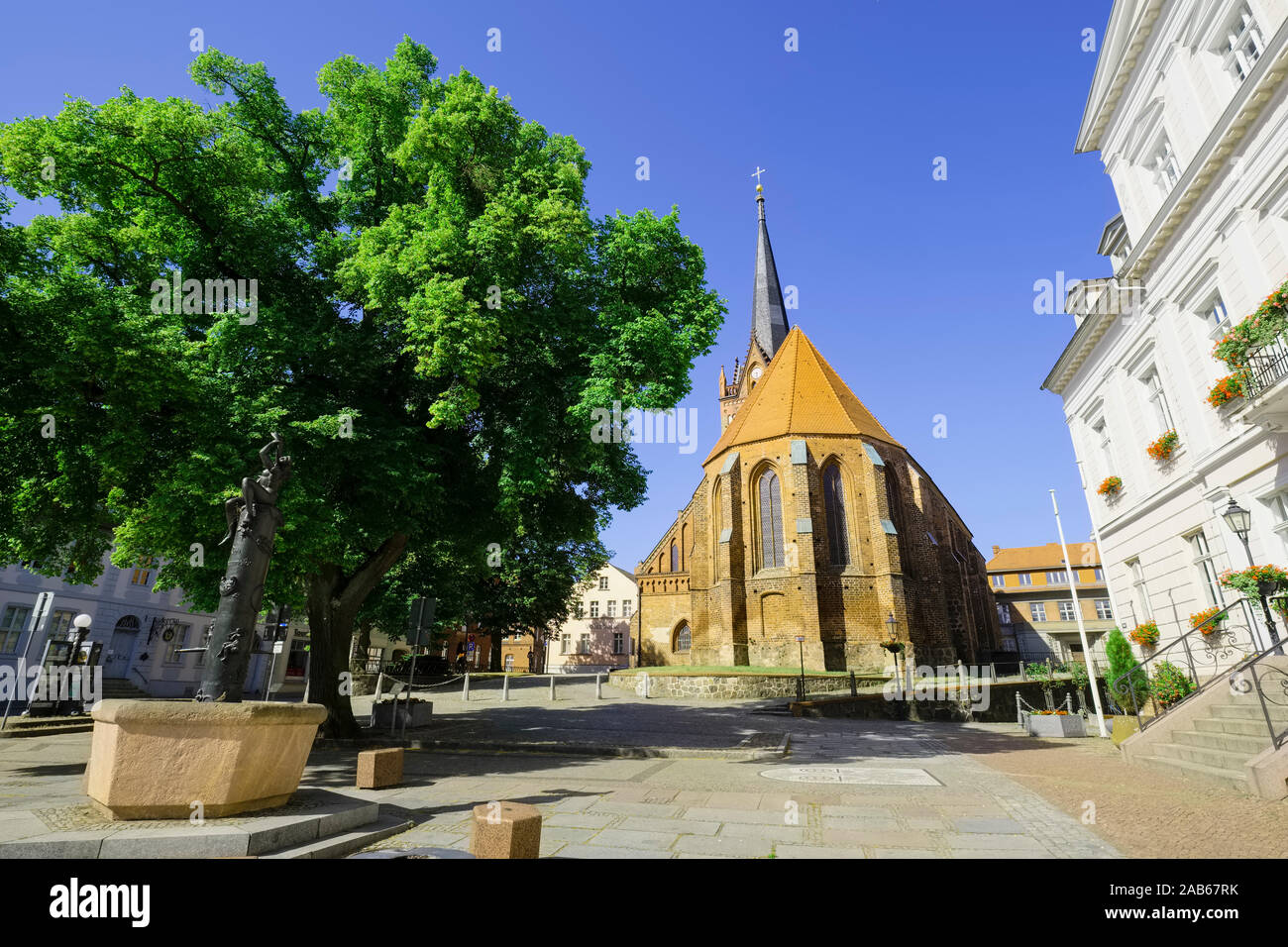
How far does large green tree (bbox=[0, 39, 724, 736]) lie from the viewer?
28.7 feet

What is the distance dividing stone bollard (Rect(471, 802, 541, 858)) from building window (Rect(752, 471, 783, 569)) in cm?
2752

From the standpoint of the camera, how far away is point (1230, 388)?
9.71 m

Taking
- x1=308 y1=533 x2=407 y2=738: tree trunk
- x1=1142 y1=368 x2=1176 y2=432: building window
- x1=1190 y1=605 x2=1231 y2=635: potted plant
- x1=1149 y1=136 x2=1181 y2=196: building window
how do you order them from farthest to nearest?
1. x1=1142 y1=368 x2=1176 y2=432: building window
2. x1=1149 y1=136 x2=1181 y2=196: building window
3. x1=308 y1=533 x2=407 y2=738: tree trunk
4. x1=1190 y1=605 x2=1231 y2=635: potted plant

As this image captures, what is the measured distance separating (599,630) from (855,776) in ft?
160

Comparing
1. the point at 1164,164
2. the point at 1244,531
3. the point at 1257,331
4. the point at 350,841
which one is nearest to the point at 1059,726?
the point at 1244,531

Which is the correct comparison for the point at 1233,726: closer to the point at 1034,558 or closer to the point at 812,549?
the point at 812,549

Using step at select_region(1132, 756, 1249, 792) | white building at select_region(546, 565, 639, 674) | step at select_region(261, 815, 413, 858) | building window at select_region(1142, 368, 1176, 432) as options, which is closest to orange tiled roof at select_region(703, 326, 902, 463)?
building window at select_region(1142, 368, 1176, 432)

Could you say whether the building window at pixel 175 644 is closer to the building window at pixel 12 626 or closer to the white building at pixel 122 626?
the white building at pixel 122 626

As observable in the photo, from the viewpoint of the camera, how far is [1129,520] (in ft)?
48.0

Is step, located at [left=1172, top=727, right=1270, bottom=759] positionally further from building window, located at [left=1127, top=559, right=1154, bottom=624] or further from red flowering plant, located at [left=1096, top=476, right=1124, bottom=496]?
red flowering plant, located at [left=1096, top=476, right=1124, bottom=496]

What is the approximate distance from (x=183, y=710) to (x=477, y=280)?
769 centimetres

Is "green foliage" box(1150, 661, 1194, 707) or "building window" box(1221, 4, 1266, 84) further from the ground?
"building window" box(1221, 4, 1266, 84)
